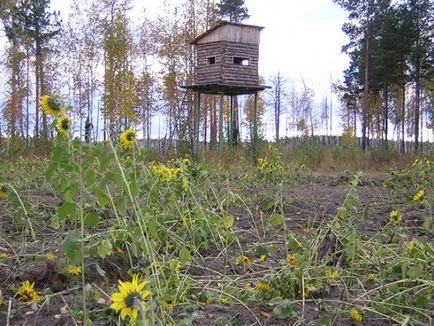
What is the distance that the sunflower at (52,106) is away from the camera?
142cm

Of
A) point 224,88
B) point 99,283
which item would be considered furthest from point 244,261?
point 224,88

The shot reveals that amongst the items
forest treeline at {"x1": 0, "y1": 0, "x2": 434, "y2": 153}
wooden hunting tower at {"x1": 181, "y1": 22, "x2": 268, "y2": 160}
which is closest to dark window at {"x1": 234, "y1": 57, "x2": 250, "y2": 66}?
wooden hunting tower at {"x1": 181, "y1": 22, "x2": 268, "y2": 160}

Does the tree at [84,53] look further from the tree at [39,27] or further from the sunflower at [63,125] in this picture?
the sunflower at [63,125]

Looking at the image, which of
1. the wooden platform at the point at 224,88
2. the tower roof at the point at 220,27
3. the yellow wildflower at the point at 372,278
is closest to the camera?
the yellow wildflower at the point at 372,278

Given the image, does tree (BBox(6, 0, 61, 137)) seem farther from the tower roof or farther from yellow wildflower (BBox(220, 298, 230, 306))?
yellow wildflower (BBox(220, 298, 230, 306))

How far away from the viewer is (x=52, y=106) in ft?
4.66

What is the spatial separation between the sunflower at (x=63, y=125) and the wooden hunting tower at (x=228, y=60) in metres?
14.2

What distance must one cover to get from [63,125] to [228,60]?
49.0ft

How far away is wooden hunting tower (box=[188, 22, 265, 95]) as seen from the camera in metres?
15.9

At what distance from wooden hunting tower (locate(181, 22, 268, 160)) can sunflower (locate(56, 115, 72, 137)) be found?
14.2m

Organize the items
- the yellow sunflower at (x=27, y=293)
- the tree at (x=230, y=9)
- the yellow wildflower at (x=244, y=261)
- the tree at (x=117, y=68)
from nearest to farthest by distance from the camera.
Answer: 1. the yellow sunflower at (x=27, y=293)
2. the yellow wildflower at (x=244, y=261)
3. the tree at (x=117, y=68)
4. the tree at (x=230, y=9)

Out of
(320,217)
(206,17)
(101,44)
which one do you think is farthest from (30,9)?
(320,217)

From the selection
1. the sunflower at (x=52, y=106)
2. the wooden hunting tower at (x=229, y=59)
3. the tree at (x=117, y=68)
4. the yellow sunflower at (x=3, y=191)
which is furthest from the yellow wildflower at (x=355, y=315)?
the tree at (x=117, y=68)

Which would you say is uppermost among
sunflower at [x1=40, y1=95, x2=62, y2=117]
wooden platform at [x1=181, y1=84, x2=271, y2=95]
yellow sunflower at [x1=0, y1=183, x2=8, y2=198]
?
wooden platform at [x1=181, y1=84, x2=271, y2=95]
